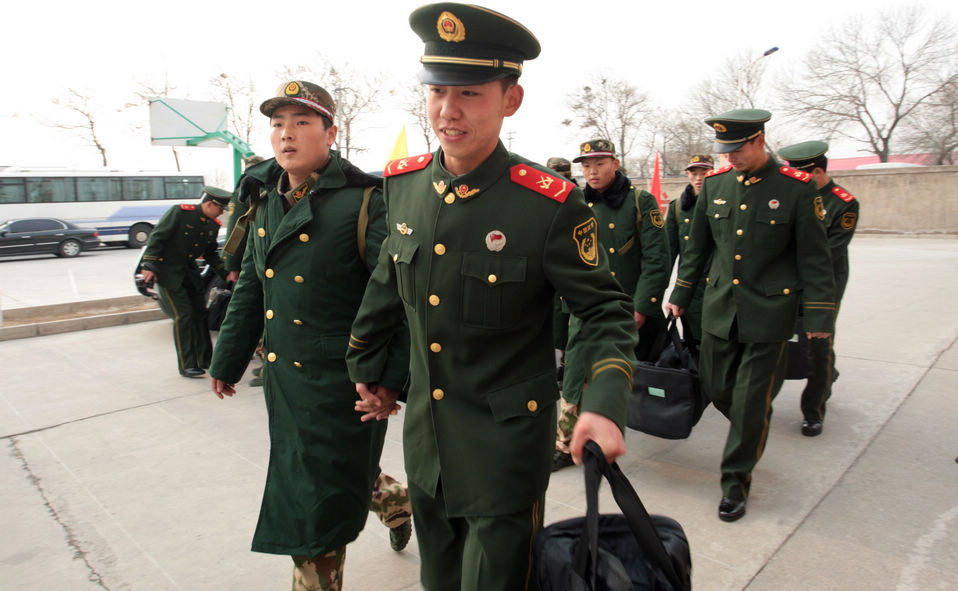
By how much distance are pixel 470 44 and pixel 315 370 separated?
131 centimetres

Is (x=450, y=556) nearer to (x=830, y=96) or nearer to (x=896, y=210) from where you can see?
(x=896, y=210)

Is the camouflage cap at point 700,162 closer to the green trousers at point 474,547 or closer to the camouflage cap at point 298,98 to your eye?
the camouflage cap at point 298,98

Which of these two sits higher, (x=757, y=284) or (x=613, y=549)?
(x=757, y=284)

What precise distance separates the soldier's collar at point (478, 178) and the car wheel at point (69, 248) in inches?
938

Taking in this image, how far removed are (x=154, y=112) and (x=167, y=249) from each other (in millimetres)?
16743

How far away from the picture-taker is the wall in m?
27.9

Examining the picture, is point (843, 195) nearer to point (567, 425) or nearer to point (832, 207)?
point (832, 207)

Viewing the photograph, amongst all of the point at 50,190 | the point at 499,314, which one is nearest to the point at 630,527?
the point at 499,314

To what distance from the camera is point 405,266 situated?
1963 millimetres

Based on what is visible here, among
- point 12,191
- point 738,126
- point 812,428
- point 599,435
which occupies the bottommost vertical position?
point 12,191

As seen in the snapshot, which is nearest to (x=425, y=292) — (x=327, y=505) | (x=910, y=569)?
(x=327, y=505)

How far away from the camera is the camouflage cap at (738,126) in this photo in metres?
3.47

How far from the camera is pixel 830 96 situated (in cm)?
4106

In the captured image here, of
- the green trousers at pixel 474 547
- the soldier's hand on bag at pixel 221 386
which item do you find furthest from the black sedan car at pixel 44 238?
the green trousers at pixel 474 547
